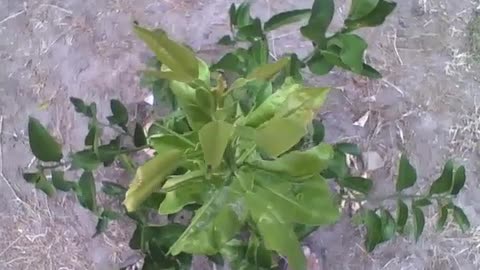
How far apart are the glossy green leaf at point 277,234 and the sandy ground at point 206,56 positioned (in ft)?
2.07

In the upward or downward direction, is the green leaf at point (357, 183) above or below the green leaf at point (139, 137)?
below

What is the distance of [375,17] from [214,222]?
14.1 inches

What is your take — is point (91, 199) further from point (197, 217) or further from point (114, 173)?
point (114, 173)

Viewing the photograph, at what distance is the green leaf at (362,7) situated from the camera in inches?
44.3

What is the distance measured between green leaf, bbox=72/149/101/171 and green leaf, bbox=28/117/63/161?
0.09 ft

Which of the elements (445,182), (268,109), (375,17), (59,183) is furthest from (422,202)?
(59,183)

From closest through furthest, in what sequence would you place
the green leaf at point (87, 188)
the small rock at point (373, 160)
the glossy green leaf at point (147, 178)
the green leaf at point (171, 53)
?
the green leaf at point (171, 53), the glossy green leaf at point (147, 178), the green leaf at point (87, 188), the small rock at point (373, 160)

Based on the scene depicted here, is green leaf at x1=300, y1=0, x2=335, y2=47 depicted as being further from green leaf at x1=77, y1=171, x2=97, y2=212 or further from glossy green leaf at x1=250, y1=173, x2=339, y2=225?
green leaf at x1=77, y1=171, x2=97, y2=212

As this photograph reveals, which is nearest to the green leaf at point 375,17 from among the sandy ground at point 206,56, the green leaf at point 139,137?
the green leaf at point 139,137

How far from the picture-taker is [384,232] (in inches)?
50.6

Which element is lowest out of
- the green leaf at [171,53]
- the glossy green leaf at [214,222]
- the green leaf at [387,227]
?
the green leaf at [387,227]

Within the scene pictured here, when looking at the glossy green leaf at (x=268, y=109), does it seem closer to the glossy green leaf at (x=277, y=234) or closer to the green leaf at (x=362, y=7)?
the glossy green leaf at (x=277, y=234)

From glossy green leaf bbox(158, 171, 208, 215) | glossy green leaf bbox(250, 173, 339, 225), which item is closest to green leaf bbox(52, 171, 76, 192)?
glossy green leaf bbox(158, 171, 208, 215)

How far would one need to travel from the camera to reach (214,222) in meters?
1.06
